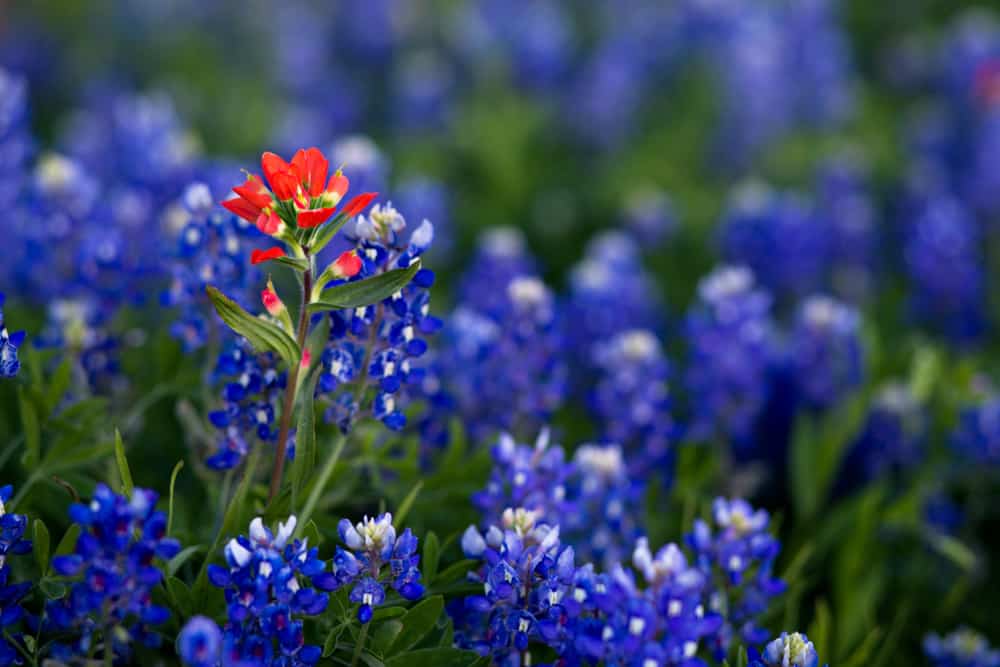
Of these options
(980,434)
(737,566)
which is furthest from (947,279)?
(737,566)

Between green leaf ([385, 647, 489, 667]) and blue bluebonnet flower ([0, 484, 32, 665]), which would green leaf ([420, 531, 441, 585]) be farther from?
blue bluebonnet flower ([0, 484, 32, 665])

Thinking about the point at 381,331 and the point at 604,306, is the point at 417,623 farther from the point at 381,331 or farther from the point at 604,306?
the point at 604,306

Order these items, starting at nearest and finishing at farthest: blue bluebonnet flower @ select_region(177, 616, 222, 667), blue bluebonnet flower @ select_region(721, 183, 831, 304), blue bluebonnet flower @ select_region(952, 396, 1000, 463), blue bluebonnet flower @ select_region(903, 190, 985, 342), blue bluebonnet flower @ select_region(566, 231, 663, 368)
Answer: blue bluebonnet flower @ select_region(177, 616, 222, 667), blue bluebonnet flower @ select_region(952, 396, 1000, 463), blue bluebonnet flower @ select_region(566, 231, 663, 368), blue bluebonnet flower @ select_region(903, 190, 985, 342), blue bluebonnet flower @ select_region(721, 183, 831, 304)

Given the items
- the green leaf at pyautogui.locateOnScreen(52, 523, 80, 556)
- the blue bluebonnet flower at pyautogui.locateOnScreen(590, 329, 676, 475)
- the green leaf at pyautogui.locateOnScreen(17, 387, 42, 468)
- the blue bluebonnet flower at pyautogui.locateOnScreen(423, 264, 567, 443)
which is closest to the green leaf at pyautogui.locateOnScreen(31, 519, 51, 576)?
the green leaf at pyautogui.locateOnScreen(52, 523, 80, 556)

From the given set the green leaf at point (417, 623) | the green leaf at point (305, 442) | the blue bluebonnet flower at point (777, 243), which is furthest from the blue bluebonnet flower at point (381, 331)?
the blue bluebonnet flower at point (777, 243)

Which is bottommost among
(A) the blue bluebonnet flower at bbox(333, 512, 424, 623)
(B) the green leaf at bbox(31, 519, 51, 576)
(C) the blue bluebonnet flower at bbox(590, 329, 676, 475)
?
(A) the blue bluebonnet flower at bbox(333, 512, 424, 623)

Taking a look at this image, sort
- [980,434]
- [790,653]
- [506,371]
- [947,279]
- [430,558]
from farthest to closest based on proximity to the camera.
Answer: [947,279] < [980,434] < [506,371] < [430,558] < [790,653]
